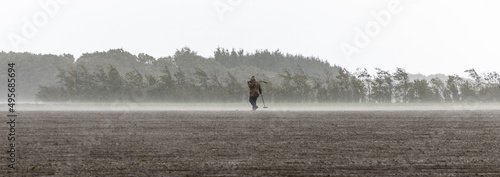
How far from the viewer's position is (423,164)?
437 inches

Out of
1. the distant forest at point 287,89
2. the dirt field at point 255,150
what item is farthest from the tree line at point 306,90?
the dirt field at point 255,150

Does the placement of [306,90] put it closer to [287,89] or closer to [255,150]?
[287,89]

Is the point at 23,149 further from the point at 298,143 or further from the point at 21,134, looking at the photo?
the point at 298,143

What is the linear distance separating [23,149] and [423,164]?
7.79 m

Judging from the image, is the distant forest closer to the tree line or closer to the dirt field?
the tree line

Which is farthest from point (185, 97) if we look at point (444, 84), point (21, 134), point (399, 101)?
point (21, 134)

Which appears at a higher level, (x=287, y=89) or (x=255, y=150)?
(x=287, y=89)

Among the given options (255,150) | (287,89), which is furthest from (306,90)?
(255,150)

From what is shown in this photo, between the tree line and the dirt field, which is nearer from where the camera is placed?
the dirt field

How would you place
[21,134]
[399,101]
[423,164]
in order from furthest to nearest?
[399,101], [21,134], [423,164]

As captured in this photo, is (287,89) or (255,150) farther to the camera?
(287,89)

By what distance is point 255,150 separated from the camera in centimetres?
1301

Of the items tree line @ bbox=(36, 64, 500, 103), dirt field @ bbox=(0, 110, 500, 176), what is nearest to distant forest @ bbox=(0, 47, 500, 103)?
tree line @ bbox=(36, 64, 500, 103)

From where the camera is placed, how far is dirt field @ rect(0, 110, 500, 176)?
34.2ft
